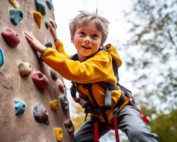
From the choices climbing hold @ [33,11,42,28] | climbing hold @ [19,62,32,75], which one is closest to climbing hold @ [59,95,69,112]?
climbing hold @ [19,62,32,75]

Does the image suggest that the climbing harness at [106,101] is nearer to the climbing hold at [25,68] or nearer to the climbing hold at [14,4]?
the climbing hold at [25,68]

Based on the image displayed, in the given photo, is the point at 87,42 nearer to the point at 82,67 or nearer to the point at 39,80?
the point at 82,67

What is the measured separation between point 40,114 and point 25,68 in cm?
32

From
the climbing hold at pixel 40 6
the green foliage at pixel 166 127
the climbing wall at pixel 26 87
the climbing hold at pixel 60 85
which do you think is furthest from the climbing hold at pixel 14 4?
the green foliage at pixel 166 127

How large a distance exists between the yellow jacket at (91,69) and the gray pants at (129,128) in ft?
0.34

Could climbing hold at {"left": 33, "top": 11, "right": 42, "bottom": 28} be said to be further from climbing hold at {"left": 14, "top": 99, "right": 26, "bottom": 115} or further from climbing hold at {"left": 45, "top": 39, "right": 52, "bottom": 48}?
climbing hold at {"left": 14, "top": 99, "right": 26, "bottom": 115}

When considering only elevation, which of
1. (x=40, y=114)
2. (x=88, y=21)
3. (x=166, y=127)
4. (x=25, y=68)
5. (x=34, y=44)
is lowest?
(x=166, y=127)

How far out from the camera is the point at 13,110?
151 centimetres

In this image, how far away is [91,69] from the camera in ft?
6.78

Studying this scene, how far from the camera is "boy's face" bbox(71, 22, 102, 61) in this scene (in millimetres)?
2287

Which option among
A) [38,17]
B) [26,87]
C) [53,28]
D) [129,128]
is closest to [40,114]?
[26,87]

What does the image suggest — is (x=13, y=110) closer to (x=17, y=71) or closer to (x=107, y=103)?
(x=17, y=71)

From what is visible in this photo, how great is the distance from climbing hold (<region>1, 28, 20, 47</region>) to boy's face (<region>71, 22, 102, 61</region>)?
27.4 inches

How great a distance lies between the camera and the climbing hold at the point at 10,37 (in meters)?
1.66
